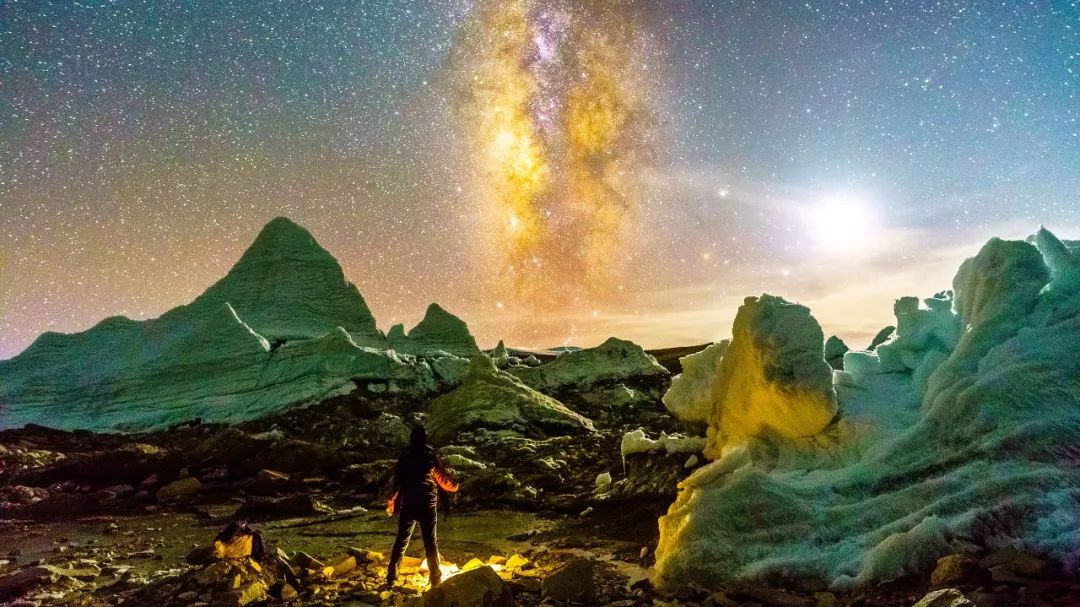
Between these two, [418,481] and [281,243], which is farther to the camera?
[281,243]

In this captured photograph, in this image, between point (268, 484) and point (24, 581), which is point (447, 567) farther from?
point (268, 484)

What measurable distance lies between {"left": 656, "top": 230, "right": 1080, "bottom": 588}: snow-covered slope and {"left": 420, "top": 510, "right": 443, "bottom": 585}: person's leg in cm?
256

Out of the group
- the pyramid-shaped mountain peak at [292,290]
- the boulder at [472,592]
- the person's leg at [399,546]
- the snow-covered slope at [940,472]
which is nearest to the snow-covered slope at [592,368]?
the pyramid-shaped mountain peak at [292,290]

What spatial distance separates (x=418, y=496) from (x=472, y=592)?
189 centimetres

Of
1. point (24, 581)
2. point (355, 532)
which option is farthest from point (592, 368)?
point (24, 581)

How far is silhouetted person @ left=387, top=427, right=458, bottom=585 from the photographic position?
735cm

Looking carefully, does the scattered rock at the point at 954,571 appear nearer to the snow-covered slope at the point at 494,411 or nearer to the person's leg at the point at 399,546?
the person's leg at the point at 399,546

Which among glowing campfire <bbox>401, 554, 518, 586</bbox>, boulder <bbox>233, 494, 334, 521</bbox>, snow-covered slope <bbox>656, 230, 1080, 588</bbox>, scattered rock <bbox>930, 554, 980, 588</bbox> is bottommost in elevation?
boulder <bbox>233, 494, 334, 521</bbox>

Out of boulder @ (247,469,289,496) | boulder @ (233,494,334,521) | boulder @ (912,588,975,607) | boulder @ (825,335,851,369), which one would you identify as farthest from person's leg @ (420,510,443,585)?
boulder @ (825,335,851,369)

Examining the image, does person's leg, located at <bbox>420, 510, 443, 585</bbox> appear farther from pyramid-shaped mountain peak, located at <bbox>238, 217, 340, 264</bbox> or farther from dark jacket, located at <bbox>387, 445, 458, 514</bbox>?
pyramid-shaped mountain peak, located at <bbox>238, 217, 340, 264</bbox>

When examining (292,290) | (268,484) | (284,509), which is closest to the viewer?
(284,509)

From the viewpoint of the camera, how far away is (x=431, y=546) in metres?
7.29

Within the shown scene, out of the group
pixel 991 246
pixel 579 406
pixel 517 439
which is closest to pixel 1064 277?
pixel 991 246

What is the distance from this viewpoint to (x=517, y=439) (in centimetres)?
2022
